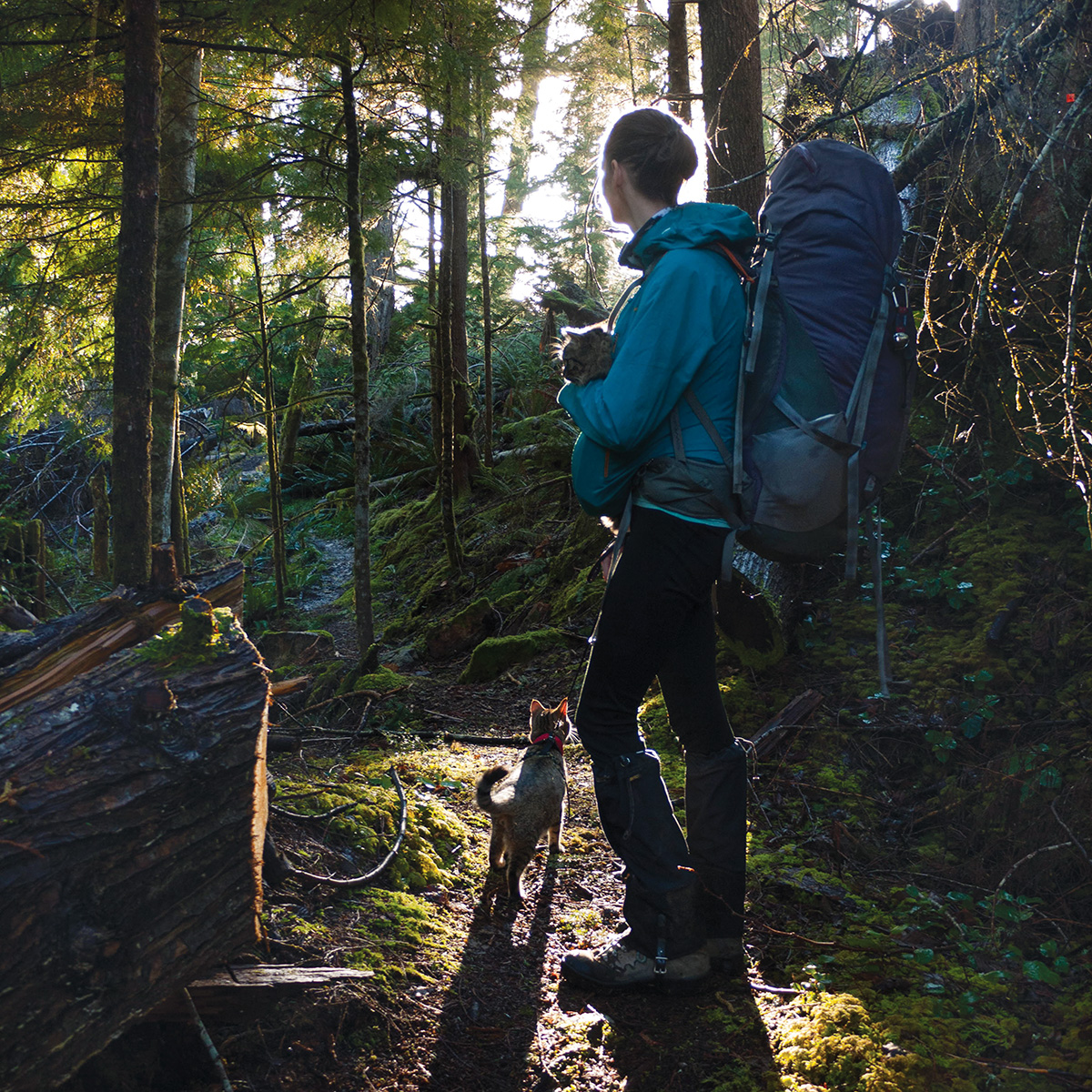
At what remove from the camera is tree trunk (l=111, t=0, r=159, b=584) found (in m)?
4.01

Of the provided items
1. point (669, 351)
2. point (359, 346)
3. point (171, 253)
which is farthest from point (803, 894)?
point (171, 253)

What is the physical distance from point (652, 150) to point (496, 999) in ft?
9.92

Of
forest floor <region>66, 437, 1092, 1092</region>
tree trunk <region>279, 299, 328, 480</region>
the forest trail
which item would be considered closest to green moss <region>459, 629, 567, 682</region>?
forest floor <region>66, 437, 1092, 1092</region>

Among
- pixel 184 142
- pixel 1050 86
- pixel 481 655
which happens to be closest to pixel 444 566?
pixel 481 655

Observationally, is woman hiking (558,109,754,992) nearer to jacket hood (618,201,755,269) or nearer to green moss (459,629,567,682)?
jacket hood (618,201,755,269)

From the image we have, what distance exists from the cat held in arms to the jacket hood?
2.24 metres

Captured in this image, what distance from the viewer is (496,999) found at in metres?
2.70

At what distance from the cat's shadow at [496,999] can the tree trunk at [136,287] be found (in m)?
2.65

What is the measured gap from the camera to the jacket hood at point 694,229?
2504 mm

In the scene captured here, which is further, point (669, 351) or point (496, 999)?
point (496, 999)

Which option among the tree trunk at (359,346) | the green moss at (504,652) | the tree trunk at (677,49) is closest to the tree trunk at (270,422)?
the tree trunk at (359,346)

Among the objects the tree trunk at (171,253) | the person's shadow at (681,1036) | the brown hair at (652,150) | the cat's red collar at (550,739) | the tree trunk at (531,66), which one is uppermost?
the tree trunk at (531,66)

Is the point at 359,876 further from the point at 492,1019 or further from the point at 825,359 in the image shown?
the point at 825,359

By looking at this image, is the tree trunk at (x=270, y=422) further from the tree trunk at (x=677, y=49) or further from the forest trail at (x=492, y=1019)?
the forest trail at (x=492, y=1019)
